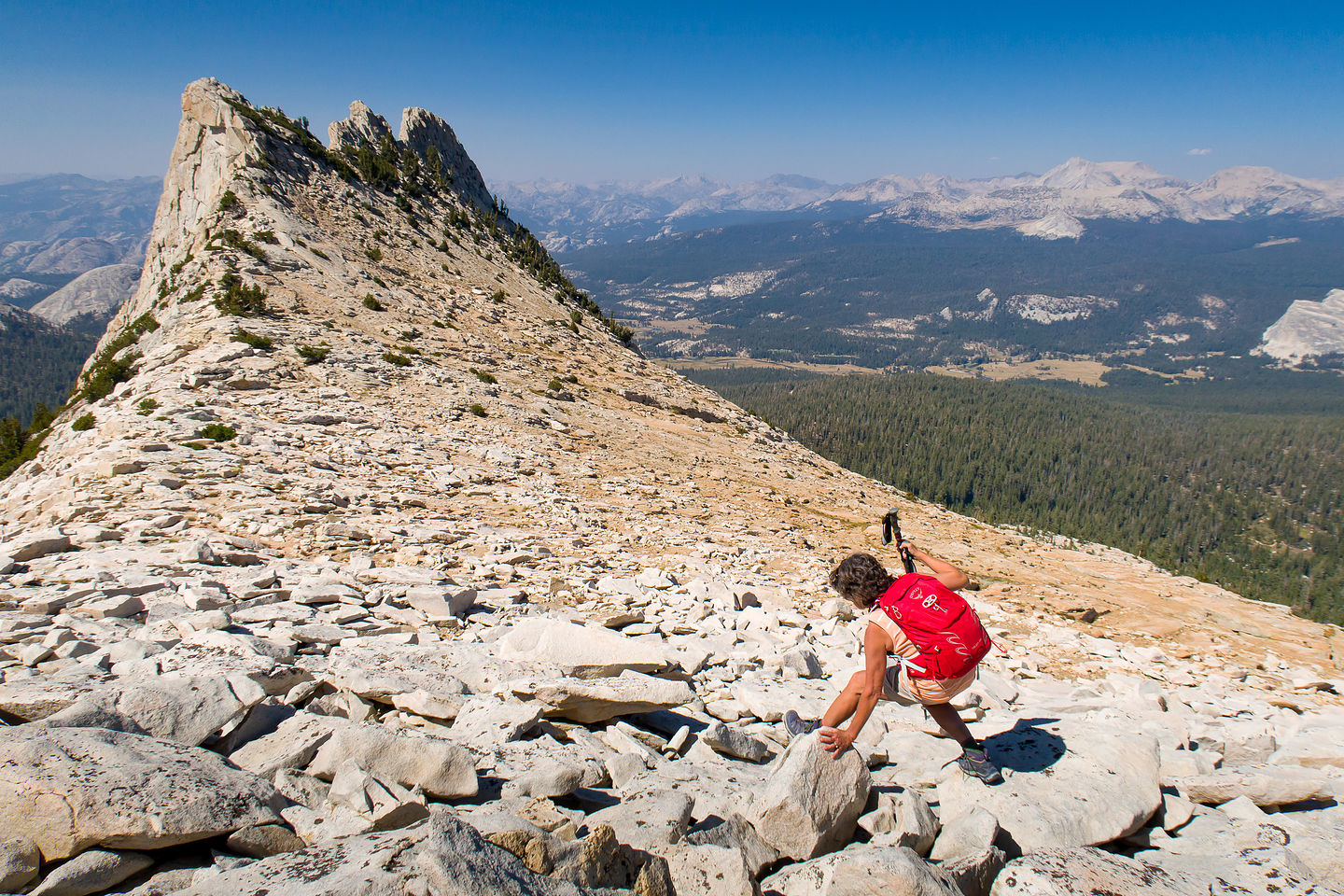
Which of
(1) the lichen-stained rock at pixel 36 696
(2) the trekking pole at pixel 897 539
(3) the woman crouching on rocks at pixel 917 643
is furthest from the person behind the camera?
(2) the trekking pole at pixel 897 539

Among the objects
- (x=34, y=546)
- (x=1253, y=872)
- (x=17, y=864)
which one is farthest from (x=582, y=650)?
(x=34, y=546)

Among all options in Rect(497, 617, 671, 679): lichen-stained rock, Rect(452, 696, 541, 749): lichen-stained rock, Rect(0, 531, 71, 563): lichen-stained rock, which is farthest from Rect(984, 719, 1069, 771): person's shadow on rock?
Rect(0, 531, 71, 563): lichen-stained rock

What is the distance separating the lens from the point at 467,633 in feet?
32.6

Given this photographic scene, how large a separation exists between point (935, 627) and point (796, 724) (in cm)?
210

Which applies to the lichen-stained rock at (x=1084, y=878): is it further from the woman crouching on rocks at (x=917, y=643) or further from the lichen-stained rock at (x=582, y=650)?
the lichen-stained rock at (x=582, y=650)

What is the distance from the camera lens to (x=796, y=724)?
7758 millimetres

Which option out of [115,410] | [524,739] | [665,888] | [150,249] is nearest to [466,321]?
[115,410]

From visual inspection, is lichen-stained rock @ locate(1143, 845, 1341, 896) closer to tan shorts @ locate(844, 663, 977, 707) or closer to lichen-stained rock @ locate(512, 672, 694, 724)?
tan shorts @ locate(844, 663, 977, 707)

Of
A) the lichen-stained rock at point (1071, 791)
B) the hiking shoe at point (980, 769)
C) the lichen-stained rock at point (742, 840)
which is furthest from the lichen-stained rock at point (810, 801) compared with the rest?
the hiking shoe at point (980, 769)

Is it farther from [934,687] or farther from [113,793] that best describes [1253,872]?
[113,793]

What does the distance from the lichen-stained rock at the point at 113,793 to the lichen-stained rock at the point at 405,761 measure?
22.1 inches

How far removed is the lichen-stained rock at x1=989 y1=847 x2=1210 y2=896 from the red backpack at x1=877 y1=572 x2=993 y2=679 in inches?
81.7

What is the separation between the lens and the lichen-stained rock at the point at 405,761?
546 centimetres

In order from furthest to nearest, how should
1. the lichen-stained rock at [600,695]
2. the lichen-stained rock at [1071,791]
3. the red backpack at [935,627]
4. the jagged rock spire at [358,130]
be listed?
the jagged rock spire at [358,130] → the lichen-stained rock at [600,695] → the red backpack at [935,627] → the lichen-stained rock at [1071,791]
